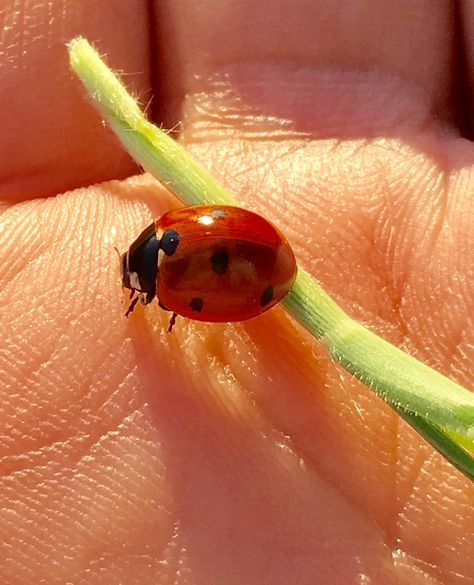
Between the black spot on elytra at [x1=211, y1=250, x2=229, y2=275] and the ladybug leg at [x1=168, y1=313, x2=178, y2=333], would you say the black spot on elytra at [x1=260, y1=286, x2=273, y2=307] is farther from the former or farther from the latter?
the ladybug leg at [x1=168, y1=313, x2=178, y2=333]

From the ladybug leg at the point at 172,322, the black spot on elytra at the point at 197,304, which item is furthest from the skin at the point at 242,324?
the black spot on elytra at the point at 197,304

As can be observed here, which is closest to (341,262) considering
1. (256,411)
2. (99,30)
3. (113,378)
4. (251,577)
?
(256,411)

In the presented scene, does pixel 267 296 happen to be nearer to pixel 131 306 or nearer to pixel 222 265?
pixel 222 265

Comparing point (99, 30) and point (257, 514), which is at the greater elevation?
point (99, 30)

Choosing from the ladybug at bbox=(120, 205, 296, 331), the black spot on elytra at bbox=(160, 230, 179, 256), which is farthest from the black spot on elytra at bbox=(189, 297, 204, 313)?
the black spot on elytra at bbox=(160, 230, 179, 256)

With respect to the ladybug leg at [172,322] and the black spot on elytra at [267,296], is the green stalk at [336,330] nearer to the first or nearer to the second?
the black spot on elytra at [267,296]

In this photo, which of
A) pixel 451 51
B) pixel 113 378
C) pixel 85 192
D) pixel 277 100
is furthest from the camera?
pixel 451 51

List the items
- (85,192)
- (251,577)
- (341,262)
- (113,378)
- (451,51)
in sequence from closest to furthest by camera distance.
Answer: (251,577) < (113,378) < (341,262) < (85,192) < (451,51)

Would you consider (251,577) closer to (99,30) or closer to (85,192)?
(85,192)
